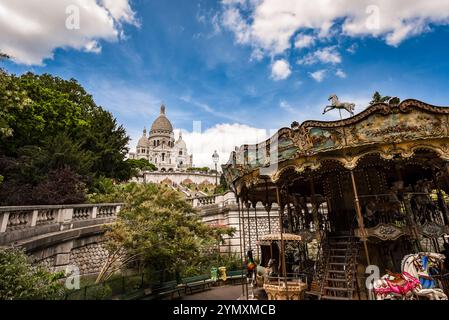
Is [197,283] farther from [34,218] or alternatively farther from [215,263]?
[34,218]

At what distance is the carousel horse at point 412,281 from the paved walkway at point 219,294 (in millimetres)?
6573

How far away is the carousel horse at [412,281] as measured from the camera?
6699mm

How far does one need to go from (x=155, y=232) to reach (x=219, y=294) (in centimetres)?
493

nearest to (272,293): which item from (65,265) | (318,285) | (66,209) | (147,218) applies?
(318,285)

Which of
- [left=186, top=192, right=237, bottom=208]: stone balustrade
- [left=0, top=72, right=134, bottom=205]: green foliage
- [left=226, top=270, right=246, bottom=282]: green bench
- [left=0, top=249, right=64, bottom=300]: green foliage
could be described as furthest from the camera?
[left=186, top=192, right=237, bottom=208]: stone balustrade

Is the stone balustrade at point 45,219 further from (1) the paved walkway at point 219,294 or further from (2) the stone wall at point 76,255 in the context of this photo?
(1) the paved walkway at point 219,294

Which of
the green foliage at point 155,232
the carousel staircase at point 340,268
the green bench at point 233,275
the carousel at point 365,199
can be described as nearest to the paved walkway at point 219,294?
the green bench at point 233,275

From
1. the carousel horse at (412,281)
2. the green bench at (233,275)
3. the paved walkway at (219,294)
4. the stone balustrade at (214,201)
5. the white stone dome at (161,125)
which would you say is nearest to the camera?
the carousel horse at (412,281)

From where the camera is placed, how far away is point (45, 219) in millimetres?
10398

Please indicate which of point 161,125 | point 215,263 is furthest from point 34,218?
point 161,125

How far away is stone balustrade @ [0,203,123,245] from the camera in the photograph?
27.0 ft

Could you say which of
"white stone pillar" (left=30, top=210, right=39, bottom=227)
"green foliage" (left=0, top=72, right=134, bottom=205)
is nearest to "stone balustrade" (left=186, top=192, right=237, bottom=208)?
"green foliage" (left=0, top=72, right=134, bottom=205)

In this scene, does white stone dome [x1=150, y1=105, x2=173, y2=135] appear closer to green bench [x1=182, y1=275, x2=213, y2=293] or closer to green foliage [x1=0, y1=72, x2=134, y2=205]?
green foliage [x1=0, y1=72, x2=134, y2=205]

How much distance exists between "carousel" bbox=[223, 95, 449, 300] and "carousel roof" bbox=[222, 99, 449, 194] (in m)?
0.03
